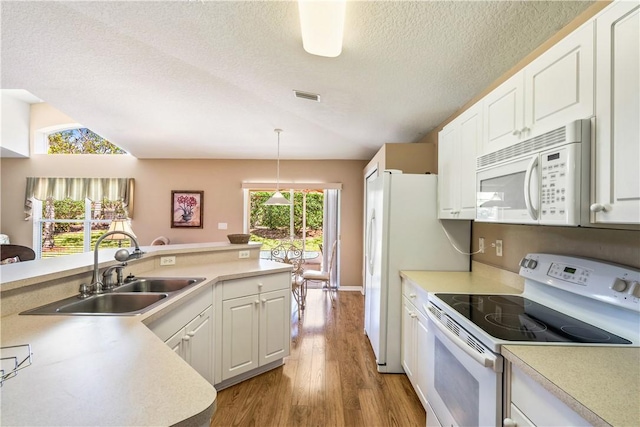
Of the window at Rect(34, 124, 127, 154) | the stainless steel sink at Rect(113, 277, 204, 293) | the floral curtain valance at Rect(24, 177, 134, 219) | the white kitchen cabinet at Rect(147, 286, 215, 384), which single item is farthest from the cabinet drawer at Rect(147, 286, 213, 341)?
the window at Rect(34, 124, 127, 154)

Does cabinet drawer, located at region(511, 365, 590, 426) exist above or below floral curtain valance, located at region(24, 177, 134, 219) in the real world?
below

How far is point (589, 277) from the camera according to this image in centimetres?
→ 121

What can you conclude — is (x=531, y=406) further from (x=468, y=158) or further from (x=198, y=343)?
(x=198, y=343)

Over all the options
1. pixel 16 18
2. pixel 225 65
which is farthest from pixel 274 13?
pixel 16 18

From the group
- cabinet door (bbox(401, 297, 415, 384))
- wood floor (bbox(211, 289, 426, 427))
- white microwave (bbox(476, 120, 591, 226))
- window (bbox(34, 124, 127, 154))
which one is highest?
window (bbox(34, 124, 127, 154))

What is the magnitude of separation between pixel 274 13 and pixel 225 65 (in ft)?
3.17

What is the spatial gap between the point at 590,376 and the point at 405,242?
1586 millimetres

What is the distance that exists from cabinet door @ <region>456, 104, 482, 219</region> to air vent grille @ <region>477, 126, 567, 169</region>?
209 mm

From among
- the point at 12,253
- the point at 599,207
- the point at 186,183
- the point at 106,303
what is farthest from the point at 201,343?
the point at 186,183

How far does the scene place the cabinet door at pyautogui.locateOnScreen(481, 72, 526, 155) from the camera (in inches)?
54.1

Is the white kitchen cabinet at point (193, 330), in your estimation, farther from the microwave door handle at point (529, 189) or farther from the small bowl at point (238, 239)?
the microwave door handle at point (529, 189)

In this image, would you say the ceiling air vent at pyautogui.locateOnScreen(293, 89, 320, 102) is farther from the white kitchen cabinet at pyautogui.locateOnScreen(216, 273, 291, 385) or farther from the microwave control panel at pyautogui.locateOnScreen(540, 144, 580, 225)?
the microwave control panel at pyautogui.locateOnScreen(540, 144, 580, 225)

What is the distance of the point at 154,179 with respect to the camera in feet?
17.4

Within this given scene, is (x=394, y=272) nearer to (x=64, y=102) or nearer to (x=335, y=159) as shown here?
(x=335, y=159)
